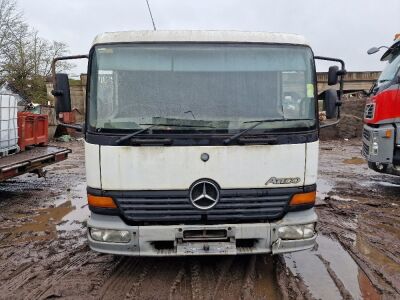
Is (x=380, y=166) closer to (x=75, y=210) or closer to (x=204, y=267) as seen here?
(x=204, y=267)

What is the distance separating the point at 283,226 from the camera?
392 centimetres

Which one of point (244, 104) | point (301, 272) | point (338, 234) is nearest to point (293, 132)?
point (244, 104)

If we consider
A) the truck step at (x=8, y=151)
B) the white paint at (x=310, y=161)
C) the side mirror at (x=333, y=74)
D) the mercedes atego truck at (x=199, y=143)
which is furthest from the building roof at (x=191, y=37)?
the truck step at (x=8, y=151)

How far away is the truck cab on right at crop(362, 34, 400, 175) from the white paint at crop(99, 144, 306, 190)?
4.09 meters

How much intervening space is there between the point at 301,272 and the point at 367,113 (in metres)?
4.62

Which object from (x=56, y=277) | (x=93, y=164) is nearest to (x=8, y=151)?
(x=56, y=277)

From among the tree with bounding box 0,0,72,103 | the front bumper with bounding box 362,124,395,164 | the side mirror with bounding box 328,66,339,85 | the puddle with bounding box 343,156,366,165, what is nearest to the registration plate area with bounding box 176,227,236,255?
the side mirror with bounding box 328,66,339,85

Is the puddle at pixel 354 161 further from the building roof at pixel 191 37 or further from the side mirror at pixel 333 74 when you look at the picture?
the building roof at pixel 191 37

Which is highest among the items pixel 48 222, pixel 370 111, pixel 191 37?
pixel 191 37

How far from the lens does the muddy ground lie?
3982 millimetres

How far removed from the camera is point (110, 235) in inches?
154

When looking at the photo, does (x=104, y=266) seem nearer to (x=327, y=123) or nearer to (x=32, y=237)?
(x=32, y=237)

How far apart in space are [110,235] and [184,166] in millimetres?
940

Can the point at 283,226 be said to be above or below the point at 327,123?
below
